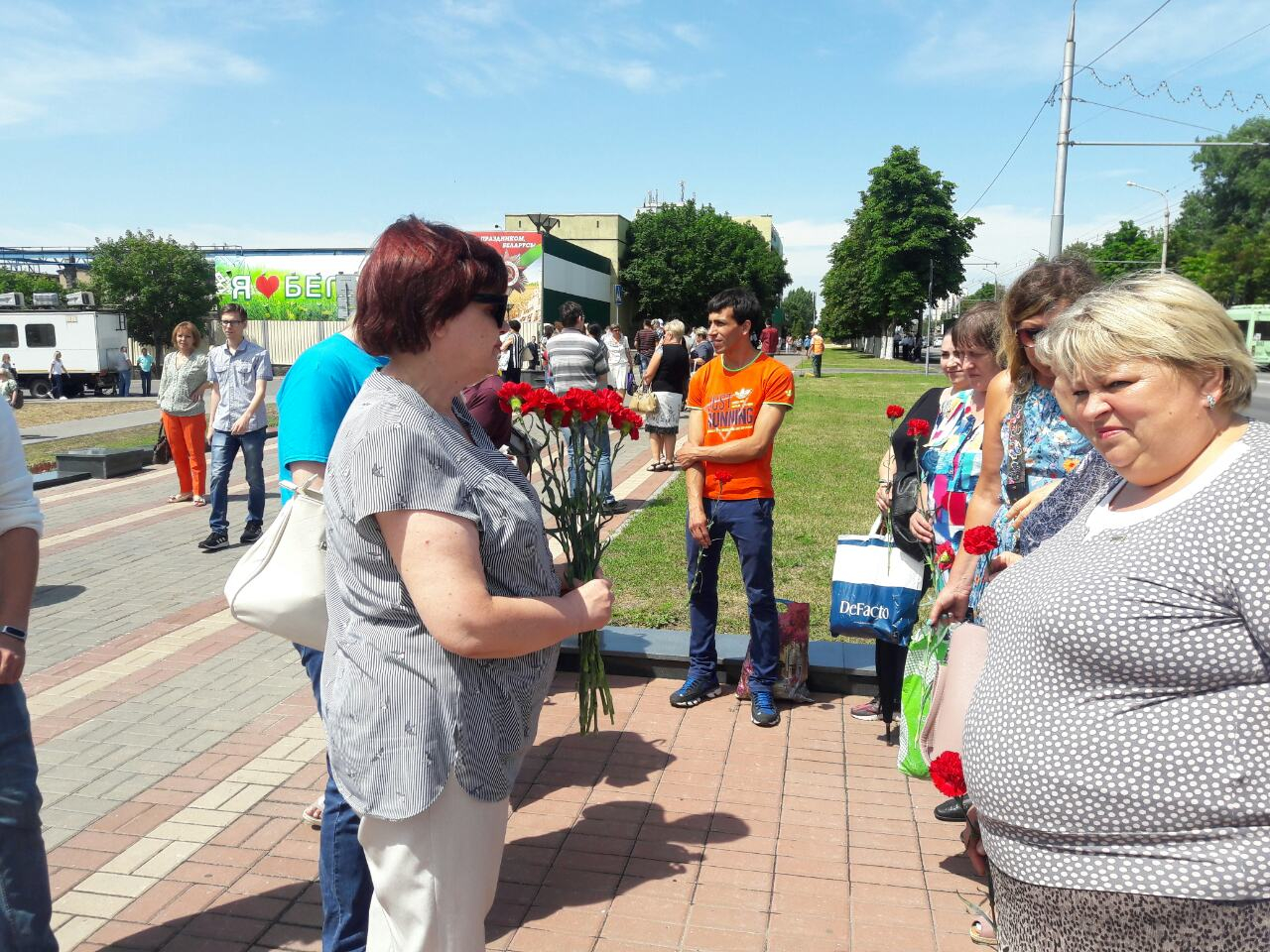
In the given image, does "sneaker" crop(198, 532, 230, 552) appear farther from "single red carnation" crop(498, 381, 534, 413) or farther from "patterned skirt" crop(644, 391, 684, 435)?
"single red carnation" crop(498, 381, 534, 413)

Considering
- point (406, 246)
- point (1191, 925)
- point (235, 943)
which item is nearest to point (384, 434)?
point (406, 246)

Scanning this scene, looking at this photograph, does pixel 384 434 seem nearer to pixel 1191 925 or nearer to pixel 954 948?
pixel 1191 925

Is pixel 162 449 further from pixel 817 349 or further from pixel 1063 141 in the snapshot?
pixel 817 349

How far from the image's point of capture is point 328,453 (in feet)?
7.70

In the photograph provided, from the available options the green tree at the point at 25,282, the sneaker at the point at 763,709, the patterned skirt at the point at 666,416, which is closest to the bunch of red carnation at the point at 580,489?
the sneaker at the point at 763,709

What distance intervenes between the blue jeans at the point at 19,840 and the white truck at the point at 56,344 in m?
32.5

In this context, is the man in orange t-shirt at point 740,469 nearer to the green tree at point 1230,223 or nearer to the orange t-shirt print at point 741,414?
the orange t-shirt print at point 741,414

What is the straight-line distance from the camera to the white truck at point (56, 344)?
98.6 ft

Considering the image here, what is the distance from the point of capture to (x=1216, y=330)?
155 centimetres

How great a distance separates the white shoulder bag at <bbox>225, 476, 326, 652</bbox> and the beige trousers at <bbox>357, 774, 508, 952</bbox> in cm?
78

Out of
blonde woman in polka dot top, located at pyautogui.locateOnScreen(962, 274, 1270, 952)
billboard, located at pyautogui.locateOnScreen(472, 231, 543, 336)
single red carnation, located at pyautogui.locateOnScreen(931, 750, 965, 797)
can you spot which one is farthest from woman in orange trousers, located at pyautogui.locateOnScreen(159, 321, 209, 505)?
billboard, located at pyautogui.locateOnScreen(472, 231, 543, 336)

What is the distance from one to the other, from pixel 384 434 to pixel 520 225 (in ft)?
214

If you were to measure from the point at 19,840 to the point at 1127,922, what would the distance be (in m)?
2.29

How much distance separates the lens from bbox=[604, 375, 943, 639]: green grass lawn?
598 cm
